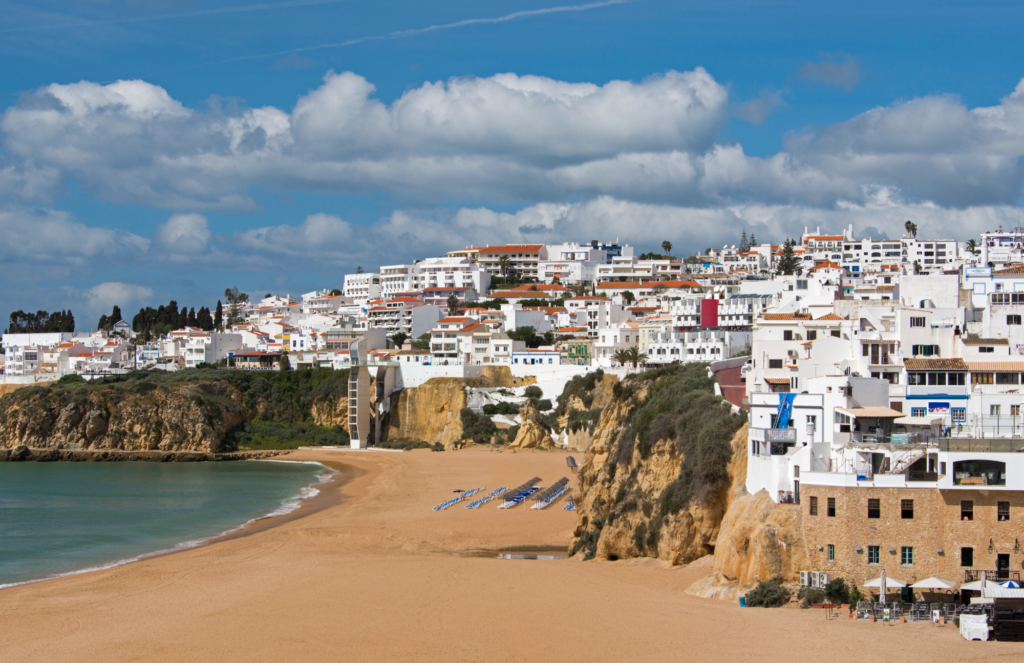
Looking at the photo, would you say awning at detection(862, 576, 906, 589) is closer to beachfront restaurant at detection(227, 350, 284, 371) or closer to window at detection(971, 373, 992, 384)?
window at detection(971, 373, 992, 384)

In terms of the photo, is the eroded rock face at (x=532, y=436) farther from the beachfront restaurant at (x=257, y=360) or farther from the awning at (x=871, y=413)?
the awning at (x=871, y=413)

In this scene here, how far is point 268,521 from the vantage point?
40406 millimetres

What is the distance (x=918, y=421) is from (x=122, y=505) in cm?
3688

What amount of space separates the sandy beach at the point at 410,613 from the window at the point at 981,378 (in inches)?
349

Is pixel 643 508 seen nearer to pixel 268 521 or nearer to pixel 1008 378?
pixel 1008 378

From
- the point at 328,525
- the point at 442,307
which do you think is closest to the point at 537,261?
the point at 442,307

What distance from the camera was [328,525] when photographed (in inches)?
1512

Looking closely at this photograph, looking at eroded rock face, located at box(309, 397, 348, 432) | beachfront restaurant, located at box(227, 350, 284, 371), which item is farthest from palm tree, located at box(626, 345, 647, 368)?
beachfront restaurant, located at box(227, 350, 284, 371)

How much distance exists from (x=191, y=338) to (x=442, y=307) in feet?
83.8

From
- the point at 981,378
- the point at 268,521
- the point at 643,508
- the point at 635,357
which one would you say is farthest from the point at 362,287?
the point at 981,378

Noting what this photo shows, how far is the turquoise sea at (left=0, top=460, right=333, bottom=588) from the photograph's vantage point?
34.6 meters

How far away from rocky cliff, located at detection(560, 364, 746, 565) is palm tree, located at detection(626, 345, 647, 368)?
82.0ft

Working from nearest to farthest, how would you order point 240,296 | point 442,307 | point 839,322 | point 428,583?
point 428,583 → point 839,322 → point 442,307 → point 240,296

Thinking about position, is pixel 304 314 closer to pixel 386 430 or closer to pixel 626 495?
pixel 386 430
